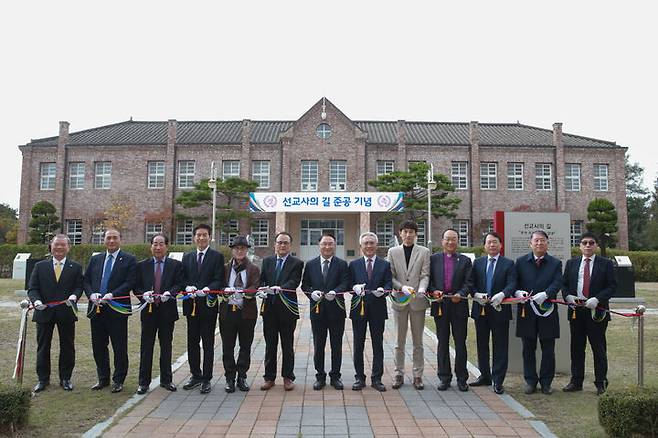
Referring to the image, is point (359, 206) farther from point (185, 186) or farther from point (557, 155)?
point (557, 155)

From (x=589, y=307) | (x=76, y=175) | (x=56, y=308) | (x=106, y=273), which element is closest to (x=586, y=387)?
(x=589, y=307)

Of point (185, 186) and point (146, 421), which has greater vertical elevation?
point (185, 186)

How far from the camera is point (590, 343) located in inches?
241

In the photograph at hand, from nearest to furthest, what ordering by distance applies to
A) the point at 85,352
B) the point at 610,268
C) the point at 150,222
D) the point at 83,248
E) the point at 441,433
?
1. the point at 441,433
2. the point at 610,268
3. the point at 85,352
4. the point at 83,248
5. the point at 150,222

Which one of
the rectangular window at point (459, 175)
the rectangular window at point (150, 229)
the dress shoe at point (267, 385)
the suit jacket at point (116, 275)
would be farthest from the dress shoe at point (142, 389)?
the rectangular window at point (459, 175)

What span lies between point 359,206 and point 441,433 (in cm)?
2258

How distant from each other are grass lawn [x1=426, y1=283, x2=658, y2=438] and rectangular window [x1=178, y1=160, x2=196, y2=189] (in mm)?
24428

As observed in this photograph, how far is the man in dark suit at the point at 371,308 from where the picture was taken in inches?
243

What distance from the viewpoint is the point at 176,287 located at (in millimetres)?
6152

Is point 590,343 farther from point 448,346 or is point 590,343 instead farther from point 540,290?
point 448,346

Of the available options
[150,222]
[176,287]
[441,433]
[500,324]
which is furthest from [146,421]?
[150,222]

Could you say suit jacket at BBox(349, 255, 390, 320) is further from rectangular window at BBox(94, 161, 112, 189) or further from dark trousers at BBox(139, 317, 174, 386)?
rectangular window at BBox(94, 161, 112, 189)

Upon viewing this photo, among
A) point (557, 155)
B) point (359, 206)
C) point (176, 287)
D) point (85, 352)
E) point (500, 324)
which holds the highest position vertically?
point (557, 155)

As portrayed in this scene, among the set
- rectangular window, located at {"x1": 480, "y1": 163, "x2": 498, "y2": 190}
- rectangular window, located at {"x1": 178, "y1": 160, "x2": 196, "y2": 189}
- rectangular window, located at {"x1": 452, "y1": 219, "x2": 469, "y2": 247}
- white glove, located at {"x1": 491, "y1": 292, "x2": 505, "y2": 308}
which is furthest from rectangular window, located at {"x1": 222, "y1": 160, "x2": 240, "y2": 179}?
white glove, located at {"x1": 491, "y1": 292, "x2": 505, "y2": 308}
